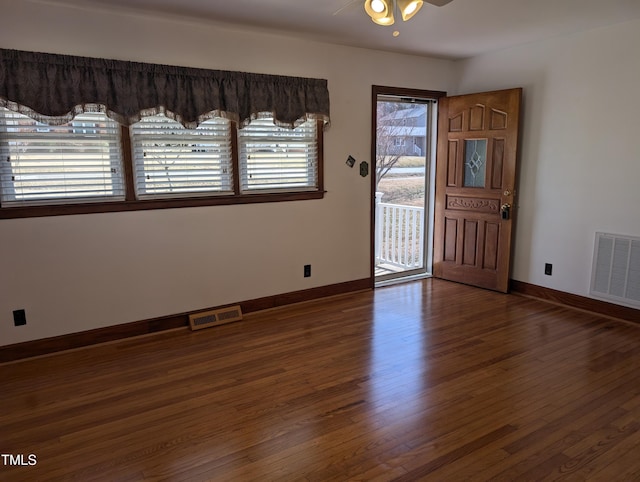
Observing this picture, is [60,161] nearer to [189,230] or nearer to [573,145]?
[189,230]

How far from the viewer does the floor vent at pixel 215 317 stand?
3.90m

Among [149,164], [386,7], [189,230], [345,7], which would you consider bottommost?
[189,230]

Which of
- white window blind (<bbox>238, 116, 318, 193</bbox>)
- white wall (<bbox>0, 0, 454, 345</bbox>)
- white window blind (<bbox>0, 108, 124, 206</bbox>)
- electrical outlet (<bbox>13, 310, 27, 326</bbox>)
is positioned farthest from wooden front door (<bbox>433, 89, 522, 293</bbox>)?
electrical outlet (<bbox>13, 310, 27, 326</bbox>)

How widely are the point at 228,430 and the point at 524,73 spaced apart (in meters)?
4.34

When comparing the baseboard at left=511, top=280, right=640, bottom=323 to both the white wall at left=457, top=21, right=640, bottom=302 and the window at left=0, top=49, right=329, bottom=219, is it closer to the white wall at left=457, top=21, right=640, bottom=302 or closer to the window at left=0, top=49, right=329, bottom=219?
the white wall at left=457, top=21, right=640, bottom=302

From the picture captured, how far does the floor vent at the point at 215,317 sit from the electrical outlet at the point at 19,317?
1224 millimetres

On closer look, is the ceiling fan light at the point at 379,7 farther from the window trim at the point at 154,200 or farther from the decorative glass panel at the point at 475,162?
the decorative glass panel at the point at 475,162

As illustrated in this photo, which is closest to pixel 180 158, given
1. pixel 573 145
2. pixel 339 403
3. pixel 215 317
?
pixel 215 317

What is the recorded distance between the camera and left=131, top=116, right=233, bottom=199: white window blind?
360cm

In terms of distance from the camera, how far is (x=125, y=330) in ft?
12.0

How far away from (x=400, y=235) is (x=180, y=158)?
10.9 ft

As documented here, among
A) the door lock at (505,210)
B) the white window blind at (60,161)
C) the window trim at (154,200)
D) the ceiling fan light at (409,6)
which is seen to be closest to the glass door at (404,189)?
the door lock at (505,210)

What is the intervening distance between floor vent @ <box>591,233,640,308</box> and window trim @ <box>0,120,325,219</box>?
8.78 feet

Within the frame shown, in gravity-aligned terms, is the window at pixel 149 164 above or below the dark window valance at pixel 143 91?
below
